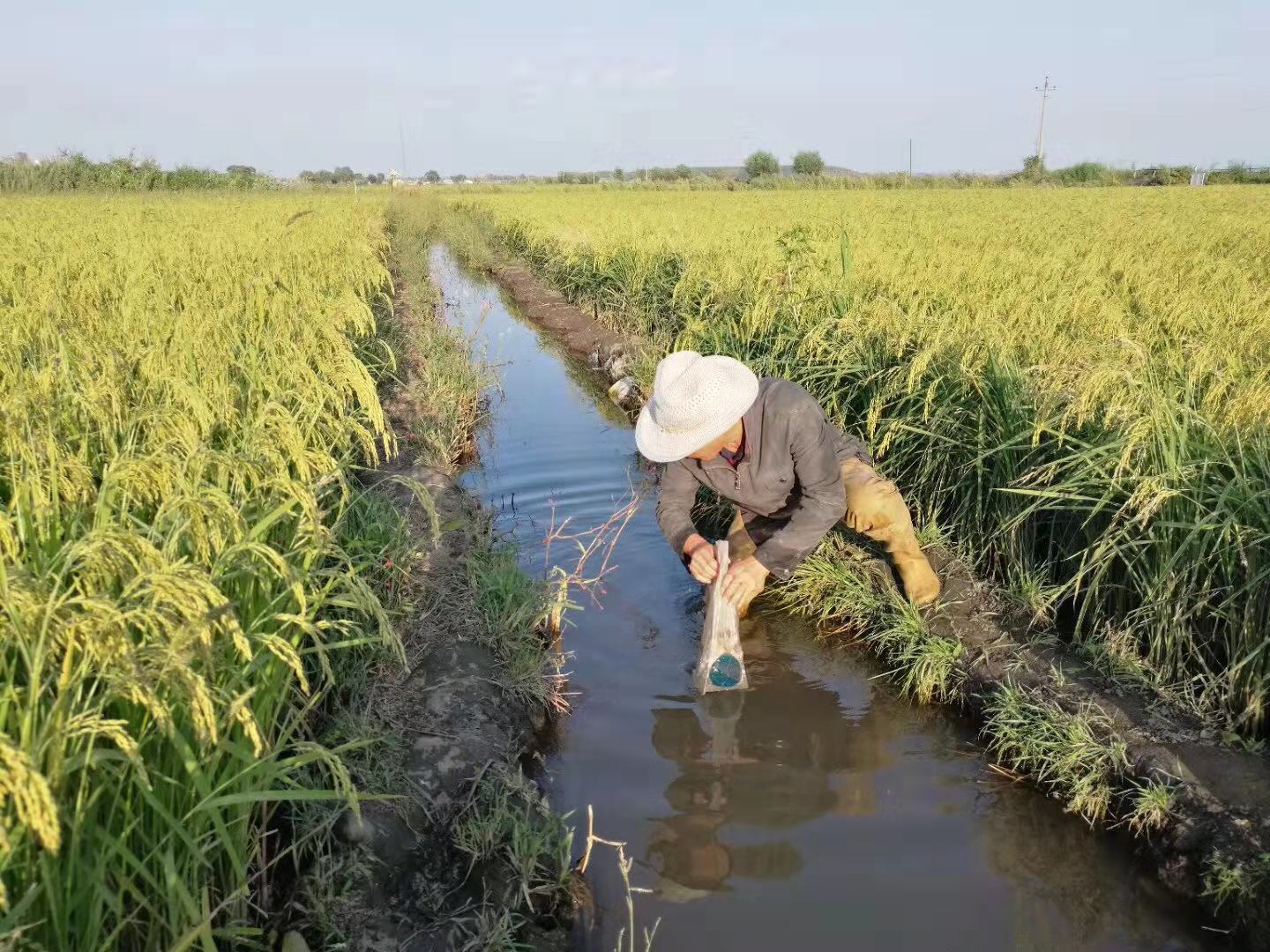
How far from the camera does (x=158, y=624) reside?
1.69m

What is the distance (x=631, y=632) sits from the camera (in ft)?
13.6

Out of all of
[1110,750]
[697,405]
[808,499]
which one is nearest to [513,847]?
[697,405]

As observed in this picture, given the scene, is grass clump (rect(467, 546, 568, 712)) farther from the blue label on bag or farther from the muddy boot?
the muddy boot

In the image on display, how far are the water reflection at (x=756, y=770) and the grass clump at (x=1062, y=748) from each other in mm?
415

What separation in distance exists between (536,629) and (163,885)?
2.07m

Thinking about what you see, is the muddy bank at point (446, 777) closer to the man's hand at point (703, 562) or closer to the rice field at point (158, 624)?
the rice field at point (158, 624)

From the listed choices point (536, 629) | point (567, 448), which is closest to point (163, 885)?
point (536, 629)

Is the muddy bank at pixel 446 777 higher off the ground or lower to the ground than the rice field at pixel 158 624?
lower

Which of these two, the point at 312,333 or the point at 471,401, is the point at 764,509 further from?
the point at 471,401

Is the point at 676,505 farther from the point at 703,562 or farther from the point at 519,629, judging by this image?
the point at 519,629

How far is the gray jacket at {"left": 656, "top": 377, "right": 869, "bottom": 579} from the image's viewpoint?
11.3 feet

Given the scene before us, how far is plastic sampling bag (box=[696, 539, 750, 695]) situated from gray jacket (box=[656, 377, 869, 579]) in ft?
0.65

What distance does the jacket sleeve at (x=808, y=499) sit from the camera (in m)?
3.43

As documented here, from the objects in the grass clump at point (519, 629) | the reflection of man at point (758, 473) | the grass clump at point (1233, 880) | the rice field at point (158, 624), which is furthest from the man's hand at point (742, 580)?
the grass clump at point (1233, 880)
